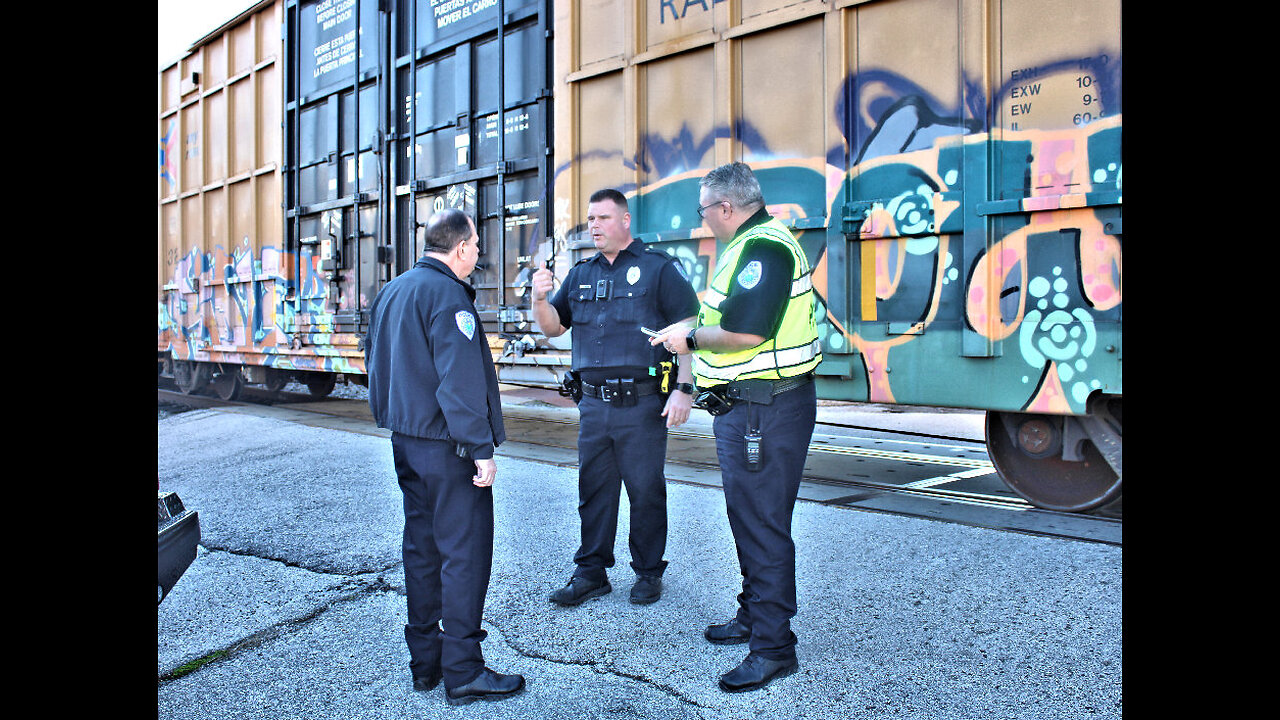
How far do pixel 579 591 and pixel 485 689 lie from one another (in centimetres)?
95

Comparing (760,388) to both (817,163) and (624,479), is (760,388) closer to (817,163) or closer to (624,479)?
(624,479)

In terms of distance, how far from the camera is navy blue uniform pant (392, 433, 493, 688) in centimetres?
282

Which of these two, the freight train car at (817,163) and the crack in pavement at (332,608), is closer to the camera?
the crack in pavement at (332,608)

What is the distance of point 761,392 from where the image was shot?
2998mm

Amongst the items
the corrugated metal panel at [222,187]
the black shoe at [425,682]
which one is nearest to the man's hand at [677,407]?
the black shoe at [425,682]

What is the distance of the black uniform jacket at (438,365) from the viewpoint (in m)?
2.79

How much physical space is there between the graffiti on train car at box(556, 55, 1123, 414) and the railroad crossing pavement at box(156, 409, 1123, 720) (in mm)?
867

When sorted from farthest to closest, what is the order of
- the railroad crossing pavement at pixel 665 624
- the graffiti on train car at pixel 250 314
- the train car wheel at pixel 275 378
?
the train car wheel at pixel 275 378
the graffiti on train car at pixel 250 314
the railroad crossing pavement at pixel 665 624

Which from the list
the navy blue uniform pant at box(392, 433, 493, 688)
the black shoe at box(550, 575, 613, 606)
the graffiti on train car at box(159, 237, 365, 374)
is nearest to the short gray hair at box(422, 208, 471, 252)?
the navy blue uniform pant at box(392, 433, 493, 688)

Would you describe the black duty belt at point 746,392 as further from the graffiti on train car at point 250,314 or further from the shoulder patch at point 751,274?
the graffiti on train car at point 250,314

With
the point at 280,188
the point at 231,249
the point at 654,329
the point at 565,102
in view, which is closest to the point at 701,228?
the point at 565,102

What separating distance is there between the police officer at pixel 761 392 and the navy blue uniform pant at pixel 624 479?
686mm

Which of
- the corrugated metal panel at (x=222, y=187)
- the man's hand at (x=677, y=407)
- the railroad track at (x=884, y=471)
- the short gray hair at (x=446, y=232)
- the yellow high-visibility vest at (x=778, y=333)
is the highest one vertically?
the corrugated metal panel at (x=222, y=187)
